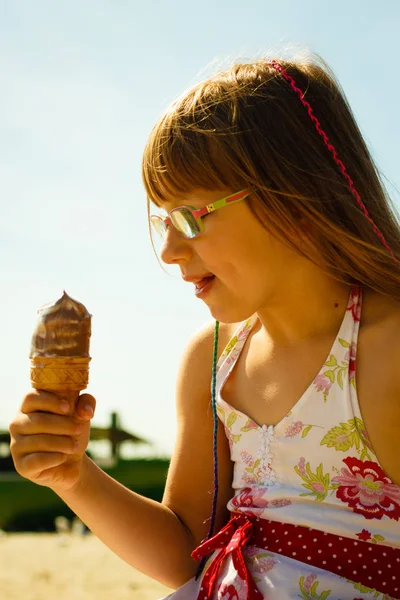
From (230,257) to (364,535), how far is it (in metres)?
0.99

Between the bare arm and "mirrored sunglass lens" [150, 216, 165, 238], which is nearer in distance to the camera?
the bare arm

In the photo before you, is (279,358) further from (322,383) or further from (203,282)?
(203,282)

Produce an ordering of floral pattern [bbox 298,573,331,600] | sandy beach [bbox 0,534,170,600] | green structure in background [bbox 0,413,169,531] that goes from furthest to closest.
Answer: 1. green structure in background [bbox 0,413,169,531]
2. sandy beach [bbox 0,534,170,600]
3. floral pattern [bbox 298,573,331,600]

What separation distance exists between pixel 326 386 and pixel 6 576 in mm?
5337

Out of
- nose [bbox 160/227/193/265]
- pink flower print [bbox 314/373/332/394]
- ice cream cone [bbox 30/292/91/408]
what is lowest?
pink flower print [bbox 314/373/332/394]

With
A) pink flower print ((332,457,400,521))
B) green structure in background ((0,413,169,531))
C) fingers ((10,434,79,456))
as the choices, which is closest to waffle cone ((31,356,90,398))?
fingers ((10,434,79,456))

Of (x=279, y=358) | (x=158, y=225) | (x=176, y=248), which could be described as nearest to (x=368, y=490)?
(x=279, y=358)

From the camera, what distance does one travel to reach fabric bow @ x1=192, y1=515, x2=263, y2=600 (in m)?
2.60

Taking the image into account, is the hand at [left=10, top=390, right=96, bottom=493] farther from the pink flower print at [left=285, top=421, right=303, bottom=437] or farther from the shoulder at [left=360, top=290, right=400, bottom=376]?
the shoulder at [left=360, top=290, right=400, bottom=376]

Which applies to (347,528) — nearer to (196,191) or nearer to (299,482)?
(299,482)

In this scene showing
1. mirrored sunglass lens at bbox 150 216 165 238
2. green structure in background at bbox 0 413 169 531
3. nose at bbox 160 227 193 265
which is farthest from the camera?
green structure in background at bbox 0 413 169 531

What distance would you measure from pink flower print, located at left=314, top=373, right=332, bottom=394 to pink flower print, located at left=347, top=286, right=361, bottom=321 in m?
0.23

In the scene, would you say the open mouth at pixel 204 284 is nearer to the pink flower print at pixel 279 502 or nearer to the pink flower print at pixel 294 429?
the pink flower print at pixel 294 429

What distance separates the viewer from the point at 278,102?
2846 millimetres
